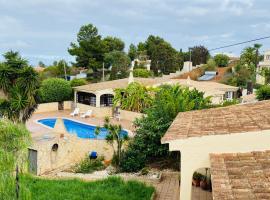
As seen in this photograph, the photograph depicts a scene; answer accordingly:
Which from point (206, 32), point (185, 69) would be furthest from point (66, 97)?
point (185, 69)

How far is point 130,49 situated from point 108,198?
245 feet

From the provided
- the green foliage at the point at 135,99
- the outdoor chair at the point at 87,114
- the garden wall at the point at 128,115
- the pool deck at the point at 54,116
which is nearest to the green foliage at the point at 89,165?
the pool deck at the point at 54,116

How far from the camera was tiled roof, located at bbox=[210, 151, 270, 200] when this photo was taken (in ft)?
23.7

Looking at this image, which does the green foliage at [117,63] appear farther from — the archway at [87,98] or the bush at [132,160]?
the bush at [132,160]

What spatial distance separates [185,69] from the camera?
274 feet

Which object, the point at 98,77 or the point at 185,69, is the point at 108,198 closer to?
the point at 98,77

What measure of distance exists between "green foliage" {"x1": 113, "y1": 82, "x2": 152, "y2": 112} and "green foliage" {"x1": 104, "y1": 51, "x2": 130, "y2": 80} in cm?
2715

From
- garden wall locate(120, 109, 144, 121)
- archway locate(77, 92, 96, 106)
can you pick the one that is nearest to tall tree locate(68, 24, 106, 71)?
archway locate(77, 92, 96, 106)

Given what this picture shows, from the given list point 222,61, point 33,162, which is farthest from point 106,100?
point 222,61

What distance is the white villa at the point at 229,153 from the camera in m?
7.70

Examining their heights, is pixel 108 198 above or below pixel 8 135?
below

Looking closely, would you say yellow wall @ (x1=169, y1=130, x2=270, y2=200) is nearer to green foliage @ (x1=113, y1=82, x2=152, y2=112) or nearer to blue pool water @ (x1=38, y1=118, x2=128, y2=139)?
blue pool water @ (x1=38, y1=118, x2=128, y2=139)

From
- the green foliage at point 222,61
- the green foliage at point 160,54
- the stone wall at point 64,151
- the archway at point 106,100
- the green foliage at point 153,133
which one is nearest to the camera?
the stone wall at point 64,151

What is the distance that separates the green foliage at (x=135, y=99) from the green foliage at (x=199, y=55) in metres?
64.2
